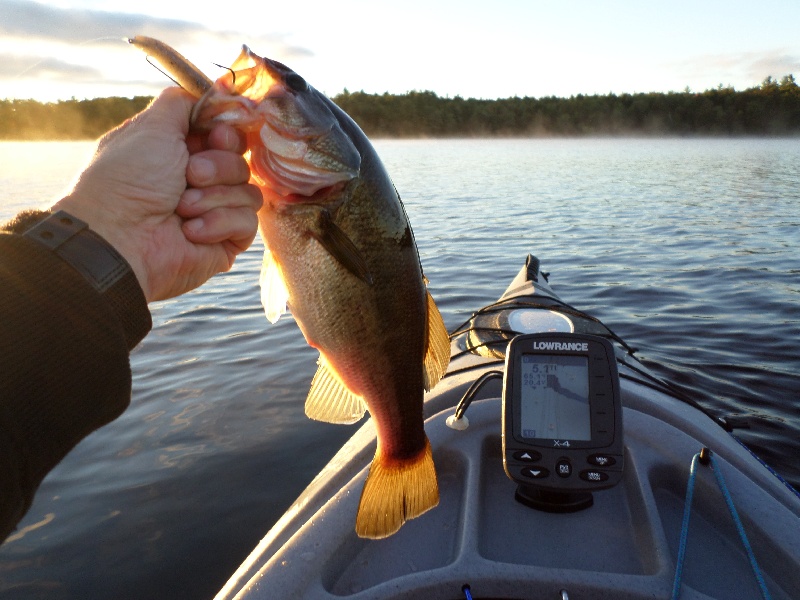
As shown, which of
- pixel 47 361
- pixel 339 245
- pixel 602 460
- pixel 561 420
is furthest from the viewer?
pixel 561 420

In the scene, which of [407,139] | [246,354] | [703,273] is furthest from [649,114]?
[246,354]

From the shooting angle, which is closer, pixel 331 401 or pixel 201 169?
pixel 201 169

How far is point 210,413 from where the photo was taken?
608 centimetres

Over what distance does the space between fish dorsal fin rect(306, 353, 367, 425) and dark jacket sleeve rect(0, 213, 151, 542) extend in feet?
2.22

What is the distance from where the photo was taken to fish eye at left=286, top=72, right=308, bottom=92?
1691mm

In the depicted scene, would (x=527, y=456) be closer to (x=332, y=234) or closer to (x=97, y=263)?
(x=332, y=234)

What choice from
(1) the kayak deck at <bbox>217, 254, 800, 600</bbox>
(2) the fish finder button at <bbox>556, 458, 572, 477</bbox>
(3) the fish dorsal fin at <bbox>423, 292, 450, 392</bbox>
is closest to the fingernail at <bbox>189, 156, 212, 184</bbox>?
(3) the fish dorsal fin at <bbox>423, 292, 450, 392</bbox>

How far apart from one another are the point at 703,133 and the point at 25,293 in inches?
3475

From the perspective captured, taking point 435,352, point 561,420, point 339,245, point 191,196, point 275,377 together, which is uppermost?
point 191,196

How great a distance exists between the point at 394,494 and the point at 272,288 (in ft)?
2.56

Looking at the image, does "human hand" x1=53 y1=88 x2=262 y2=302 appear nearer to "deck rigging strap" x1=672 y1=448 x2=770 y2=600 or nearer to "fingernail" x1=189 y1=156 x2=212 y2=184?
"fingernail" x1=189 y1=156 x2=212 y2=184

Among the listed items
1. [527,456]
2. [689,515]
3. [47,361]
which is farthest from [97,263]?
[689,515]

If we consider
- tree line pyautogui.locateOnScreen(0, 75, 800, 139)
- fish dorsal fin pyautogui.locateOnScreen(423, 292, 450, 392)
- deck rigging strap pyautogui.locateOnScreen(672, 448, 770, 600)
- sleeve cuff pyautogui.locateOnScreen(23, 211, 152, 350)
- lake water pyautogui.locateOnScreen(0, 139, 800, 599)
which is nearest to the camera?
sleeve cuff pyautogui.locateOnScreen(23, 211, 152, 350)

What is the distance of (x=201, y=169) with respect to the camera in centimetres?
173
